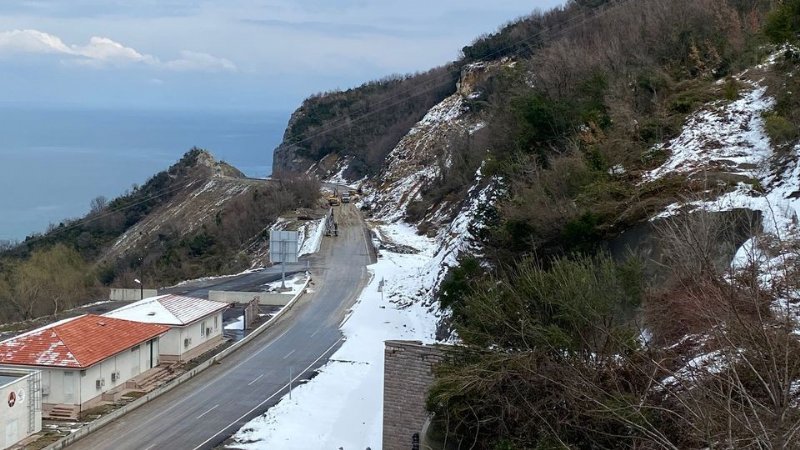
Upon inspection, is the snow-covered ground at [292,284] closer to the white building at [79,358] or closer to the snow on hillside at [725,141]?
the white building at [79,358]

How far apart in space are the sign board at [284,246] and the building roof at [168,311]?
9.91 m

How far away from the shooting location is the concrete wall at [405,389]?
1418 centimetres

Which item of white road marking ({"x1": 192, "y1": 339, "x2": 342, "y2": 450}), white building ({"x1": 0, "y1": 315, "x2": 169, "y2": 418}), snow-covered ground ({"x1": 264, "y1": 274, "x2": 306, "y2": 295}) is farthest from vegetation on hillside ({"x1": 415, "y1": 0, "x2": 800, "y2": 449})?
snow-covered ground ({"x1": 264, "y1": 274, "x2": 306, "y2": 295})

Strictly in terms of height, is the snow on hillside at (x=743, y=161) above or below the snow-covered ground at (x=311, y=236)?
above

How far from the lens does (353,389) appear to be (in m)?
23.3

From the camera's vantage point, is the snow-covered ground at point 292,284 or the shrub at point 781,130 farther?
the snow-covered ground at point 292,284

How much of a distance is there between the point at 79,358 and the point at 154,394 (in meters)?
2.59

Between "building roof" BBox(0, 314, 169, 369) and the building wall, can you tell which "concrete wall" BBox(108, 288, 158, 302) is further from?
the building wall

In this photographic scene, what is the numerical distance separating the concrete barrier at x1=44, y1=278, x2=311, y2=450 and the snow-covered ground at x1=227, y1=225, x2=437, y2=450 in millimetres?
3694

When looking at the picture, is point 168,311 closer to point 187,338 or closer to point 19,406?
point 187,338

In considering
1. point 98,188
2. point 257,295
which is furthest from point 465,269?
point 98,188

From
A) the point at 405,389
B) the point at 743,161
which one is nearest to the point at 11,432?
the point at 405,389

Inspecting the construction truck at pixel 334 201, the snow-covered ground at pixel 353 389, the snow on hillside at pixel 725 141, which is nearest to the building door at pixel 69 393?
the snow-covered ground at pixel 353 389

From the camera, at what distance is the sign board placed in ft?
131
